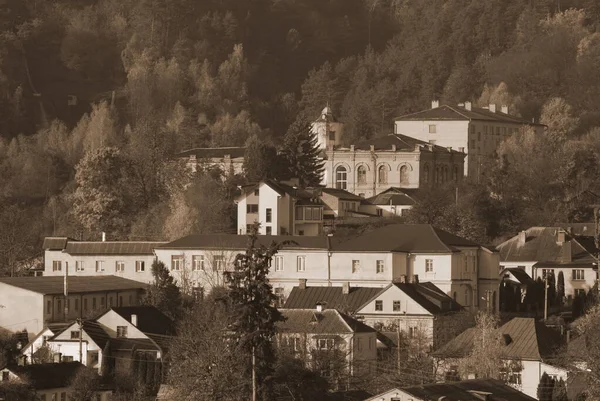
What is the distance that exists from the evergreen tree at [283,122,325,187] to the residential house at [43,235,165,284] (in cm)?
1450

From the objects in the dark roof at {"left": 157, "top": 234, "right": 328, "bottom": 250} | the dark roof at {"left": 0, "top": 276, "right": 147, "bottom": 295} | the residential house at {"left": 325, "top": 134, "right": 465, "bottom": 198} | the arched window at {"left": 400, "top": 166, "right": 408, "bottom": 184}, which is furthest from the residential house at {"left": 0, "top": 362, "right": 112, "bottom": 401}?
the arched window at {"left": 400, "top": 166, "right": 408, "bottom": 184}

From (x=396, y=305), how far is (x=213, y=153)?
122 ft

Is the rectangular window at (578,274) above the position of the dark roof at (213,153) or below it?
below

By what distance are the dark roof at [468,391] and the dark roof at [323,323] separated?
36.5ft

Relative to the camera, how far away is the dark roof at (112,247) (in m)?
92.4

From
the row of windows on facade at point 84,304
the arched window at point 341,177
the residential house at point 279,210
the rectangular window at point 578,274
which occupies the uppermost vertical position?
the arched window at point 341,177

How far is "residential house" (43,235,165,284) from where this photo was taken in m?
92.0

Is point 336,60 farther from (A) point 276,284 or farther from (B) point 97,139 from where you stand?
(A) point 276,284

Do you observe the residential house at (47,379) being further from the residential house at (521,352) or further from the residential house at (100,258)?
the residential house at (100,258)

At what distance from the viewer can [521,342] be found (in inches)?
2830

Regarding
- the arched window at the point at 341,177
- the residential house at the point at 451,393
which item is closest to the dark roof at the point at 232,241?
the arched window at the point at 341,177

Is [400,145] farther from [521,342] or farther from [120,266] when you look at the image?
[521,342]

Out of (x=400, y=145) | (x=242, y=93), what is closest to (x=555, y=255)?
(x=400, y=145)

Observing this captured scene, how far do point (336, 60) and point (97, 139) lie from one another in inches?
1796
